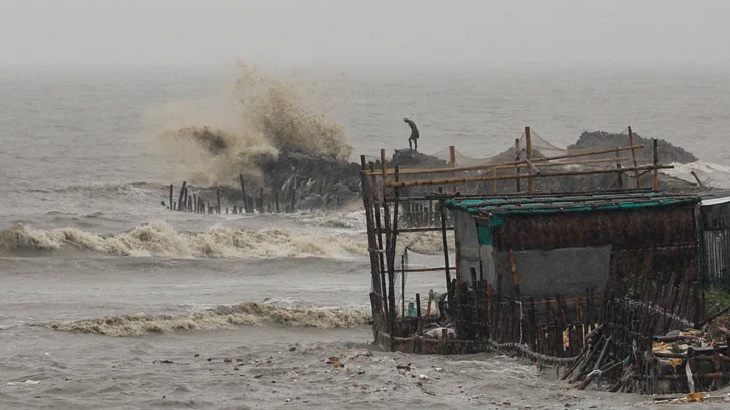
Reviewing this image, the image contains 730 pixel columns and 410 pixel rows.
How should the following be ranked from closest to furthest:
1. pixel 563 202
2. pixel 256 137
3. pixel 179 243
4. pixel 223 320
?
pixel 563 202 < pixel 223 320 < pixel 179 243 < pixel 256 137

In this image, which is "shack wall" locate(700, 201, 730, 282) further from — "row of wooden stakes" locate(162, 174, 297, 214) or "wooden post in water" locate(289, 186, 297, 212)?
"wooden post in water" locate(289, 186, 297, 212)

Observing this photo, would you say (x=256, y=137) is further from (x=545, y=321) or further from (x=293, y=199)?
(x=545, y=321)

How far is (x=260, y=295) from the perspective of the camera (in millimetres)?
26344

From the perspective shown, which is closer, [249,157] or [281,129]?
[249,157]

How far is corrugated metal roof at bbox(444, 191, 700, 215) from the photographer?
55.9 feet

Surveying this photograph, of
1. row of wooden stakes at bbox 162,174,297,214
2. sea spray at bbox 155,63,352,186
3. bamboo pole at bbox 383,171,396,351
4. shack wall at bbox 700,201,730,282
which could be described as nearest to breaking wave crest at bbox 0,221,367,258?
row of wooden stakes at bbox 162,174,297,214

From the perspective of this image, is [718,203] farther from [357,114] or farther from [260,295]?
[357,114]

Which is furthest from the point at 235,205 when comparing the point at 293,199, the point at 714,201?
the point at 714,201

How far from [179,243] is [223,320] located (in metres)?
9.95

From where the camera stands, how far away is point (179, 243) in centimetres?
3284

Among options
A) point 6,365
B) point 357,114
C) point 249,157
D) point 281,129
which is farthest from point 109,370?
point 357,114

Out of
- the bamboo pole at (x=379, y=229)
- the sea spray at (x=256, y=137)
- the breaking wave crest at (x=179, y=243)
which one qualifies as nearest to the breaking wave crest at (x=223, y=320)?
the bamboo pole at (x=379, y=229)

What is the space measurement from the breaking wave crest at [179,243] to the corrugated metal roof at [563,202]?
46.9ft

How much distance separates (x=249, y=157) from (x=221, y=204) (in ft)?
10.5
